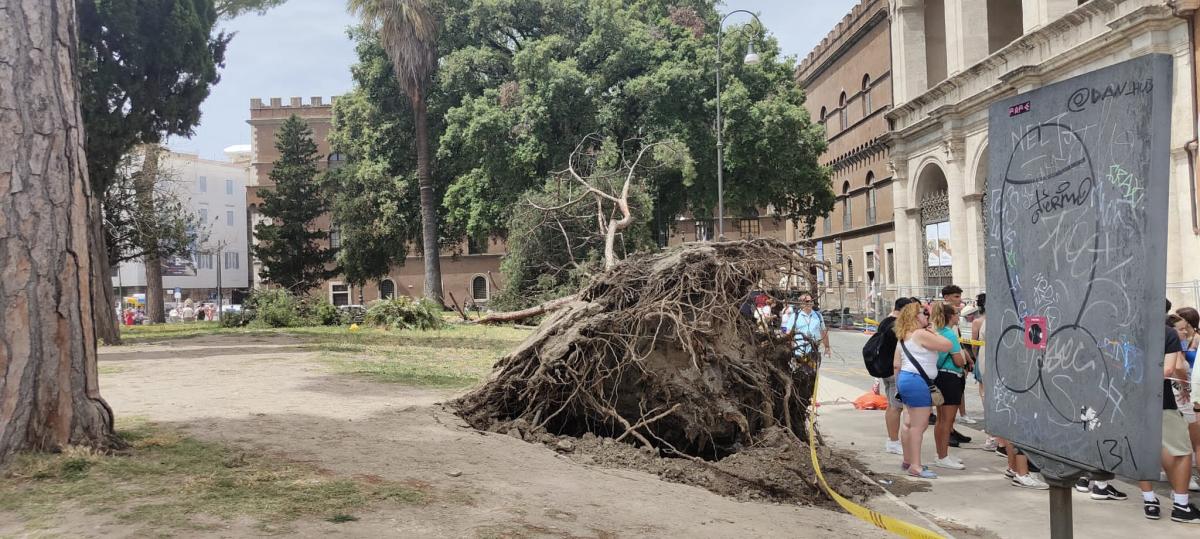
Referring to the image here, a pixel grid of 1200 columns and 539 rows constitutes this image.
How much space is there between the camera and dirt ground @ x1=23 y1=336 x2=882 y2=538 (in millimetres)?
4914

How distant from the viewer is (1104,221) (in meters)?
2.86

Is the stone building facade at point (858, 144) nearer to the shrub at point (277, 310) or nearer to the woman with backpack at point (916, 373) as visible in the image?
the shrub at point (277, 310)

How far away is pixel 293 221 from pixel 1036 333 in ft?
166

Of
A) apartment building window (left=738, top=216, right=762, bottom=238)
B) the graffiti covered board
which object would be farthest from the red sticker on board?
apartment building window (left=738, top=216, right=762, bottom=238)

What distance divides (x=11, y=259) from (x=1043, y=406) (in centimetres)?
611

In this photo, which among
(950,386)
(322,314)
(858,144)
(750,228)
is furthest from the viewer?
(858,144)

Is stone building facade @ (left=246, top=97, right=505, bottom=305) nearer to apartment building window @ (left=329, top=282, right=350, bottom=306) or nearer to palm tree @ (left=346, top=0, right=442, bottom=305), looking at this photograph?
apartment building window @ (left=329, top=282, right=350, bottom=306)

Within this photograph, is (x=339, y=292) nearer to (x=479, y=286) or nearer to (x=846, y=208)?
(x=479, y=286)

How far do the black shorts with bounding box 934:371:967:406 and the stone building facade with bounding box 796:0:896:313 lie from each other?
27.8m

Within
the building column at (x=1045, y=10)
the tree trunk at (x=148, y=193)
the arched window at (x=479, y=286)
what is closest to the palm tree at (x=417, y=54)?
the tree trunk at (x=148, y=193)

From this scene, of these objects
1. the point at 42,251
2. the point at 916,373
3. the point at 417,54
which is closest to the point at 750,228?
the point at 417,54

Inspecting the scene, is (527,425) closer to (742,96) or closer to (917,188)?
(742,96)

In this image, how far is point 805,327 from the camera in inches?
390

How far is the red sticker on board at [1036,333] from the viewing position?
3102 millimetres
